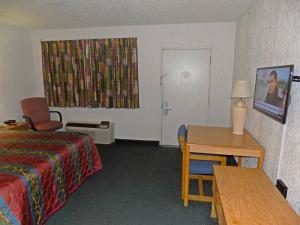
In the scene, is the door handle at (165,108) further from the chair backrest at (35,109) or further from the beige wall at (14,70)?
the beige wall at (14,70)

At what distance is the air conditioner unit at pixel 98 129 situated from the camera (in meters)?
4.38

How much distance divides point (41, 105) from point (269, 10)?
417 centimetres

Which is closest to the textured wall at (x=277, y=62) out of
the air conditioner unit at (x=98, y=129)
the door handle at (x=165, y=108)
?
the door handle at (x=165, y=108)

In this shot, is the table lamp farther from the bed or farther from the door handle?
the bed

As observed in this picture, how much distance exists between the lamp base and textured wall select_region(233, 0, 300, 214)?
14 cm

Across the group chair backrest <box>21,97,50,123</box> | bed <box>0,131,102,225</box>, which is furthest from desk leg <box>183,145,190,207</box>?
chair backrest <box>21,97,50,123</box>

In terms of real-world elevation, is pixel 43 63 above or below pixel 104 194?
above

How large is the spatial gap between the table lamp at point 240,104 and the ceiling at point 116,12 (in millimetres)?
1179

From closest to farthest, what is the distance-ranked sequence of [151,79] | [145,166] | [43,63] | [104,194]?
[104,194] < [145,166] < [151,79] < [43,63]

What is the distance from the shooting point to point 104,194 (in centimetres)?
263

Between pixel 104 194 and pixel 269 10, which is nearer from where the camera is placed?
pixel 269 10

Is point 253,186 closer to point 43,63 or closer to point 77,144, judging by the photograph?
point 77,144

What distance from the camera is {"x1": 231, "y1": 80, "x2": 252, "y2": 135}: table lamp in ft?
7.90

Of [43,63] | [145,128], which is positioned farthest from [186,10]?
[43,63]
